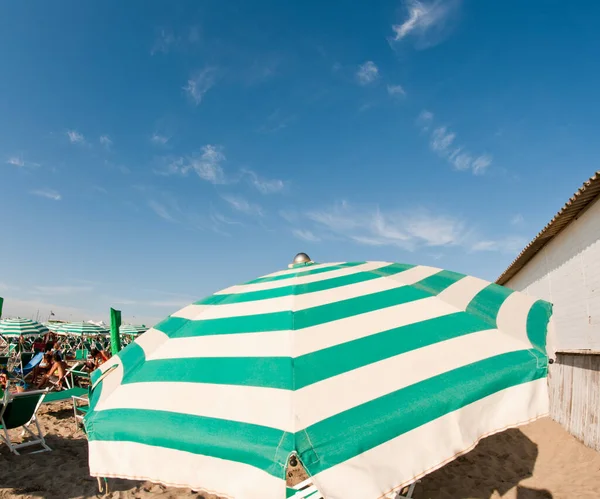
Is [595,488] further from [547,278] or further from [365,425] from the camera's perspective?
[547,278]

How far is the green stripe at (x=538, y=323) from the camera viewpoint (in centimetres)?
198

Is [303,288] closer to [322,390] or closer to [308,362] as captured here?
[308,362]

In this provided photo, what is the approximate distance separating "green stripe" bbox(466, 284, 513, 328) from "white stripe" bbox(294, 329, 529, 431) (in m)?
0.16

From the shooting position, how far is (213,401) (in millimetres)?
1638

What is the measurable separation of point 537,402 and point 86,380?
42.7ft

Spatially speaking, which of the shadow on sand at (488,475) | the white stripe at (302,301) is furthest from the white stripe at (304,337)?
the shadow on sand at (488,475)

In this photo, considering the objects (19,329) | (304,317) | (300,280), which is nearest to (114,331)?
(300,280)

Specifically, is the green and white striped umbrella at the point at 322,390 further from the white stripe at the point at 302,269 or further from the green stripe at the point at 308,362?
the white stripe at the point at 302,269

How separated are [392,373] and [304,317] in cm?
53

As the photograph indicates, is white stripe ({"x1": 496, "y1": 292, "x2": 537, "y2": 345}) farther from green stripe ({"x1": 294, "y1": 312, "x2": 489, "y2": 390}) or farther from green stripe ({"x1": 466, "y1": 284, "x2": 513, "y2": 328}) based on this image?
green stripe ({"x1": 294, "y1": 312, "x2": 489, "y2": 390})

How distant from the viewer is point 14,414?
5.50m

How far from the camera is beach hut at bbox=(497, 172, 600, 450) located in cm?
634

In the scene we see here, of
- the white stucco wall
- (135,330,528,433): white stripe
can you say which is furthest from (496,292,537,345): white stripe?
the white stucco wall

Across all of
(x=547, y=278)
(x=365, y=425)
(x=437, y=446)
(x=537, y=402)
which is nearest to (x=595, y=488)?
(x=537, y=402)
